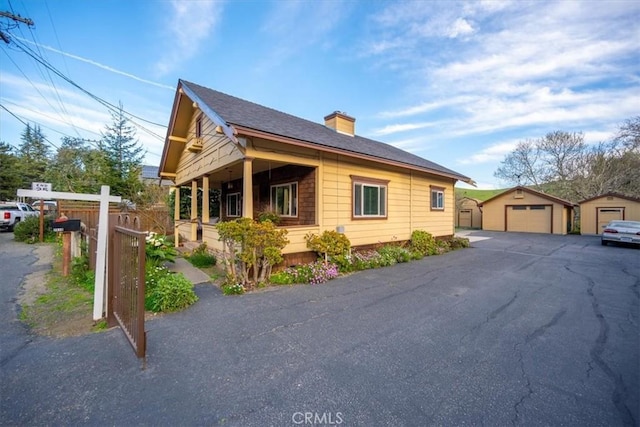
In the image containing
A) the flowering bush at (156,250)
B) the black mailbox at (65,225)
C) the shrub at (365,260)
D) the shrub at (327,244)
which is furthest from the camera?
the shrub at (365,260)

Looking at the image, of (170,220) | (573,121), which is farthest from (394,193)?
(573,121)

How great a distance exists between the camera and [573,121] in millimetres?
24609

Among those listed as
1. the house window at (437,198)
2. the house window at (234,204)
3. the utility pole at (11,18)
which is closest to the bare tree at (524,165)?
the house window at (437,198)

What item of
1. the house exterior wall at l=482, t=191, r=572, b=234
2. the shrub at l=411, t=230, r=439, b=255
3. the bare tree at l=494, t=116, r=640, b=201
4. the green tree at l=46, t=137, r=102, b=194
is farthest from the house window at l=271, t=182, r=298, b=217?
the bare tree at l=494, t=116, r=640, b=201

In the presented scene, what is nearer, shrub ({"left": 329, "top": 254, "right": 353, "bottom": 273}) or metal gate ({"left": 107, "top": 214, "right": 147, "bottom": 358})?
metal gate ({"left": 107, "top": 214, "right": 147, "bottom": 358})

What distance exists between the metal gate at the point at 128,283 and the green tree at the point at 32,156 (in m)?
39.3

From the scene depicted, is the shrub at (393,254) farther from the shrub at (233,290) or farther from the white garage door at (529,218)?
the white garage door at (529,218)

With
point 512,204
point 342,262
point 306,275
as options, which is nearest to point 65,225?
point 306,275

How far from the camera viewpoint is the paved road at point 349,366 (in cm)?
218

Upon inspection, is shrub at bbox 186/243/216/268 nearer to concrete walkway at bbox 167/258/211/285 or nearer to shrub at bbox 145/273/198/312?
concrete walkway at bbox 167/258/211/285

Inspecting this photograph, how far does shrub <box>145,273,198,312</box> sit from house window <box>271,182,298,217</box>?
176 inches

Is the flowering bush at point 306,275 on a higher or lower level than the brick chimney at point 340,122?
lower

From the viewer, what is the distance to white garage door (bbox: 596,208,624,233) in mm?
19561

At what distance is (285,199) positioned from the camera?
30.5 feet
